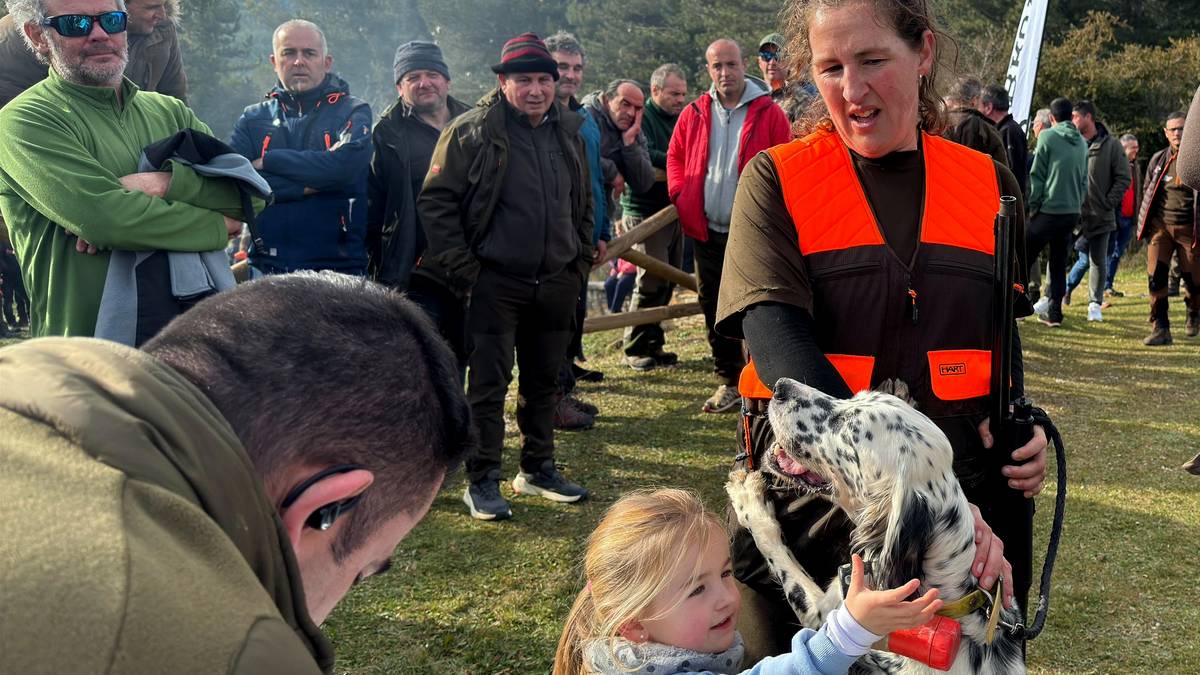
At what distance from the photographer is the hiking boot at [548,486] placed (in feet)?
19.4

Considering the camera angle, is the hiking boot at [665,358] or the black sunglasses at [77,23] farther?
the hiking boot at [665,358]

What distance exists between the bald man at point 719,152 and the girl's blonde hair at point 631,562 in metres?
4.79

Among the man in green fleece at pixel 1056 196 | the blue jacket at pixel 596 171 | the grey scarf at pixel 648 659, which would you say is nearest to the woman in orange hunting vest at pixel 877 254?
the grey scarf at pixel 648 659

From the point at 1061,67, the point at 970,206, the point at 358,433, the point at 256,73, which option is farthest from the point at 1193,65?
the point at 256,73

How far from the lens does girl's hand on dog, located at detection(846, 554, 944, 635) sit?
2148mm

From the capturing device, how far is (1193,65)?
74.8 feet

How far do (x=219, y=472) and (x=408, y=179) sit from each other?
5.35 metres

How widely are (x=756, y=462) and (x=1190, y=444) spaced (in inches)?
229

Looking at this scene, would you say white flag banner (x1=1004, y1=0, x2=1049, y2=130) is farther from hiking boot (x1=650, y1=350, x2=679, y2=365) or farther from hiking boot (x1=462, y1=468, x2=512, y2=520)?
hiking boot (x1=462, y1=468, x2=512, y2=520)

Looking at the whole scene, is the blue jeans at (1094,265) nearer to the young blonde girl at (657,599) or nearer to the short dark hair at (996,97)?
the short dark hair at (996,97)

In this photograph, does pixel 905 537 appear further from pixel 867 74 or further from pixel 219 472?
pixel 219 472

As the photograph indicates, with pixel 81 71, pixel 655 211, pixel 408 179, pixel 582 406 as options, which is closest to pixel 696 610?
pixel 81 71

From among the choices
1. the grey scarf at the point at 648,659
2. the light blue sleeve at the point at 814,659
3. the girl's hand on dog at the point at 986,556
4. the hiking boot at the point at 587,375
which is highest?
the girl's hand on dog at the point at 986,556

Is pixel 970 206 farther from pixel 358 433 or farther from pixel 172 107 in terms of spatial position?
pixel 172 107
